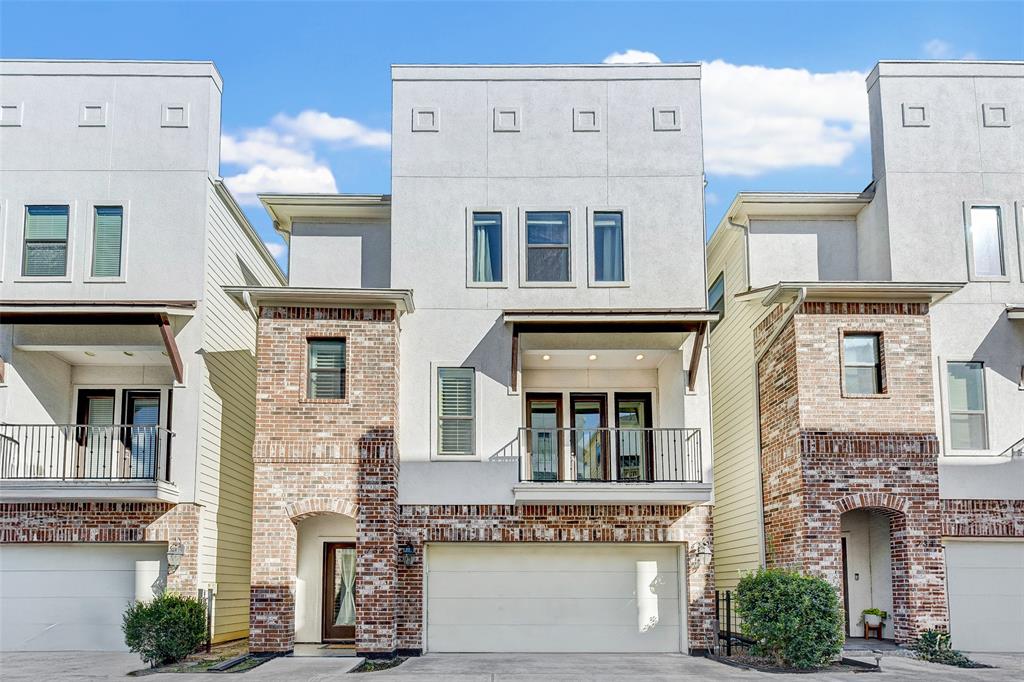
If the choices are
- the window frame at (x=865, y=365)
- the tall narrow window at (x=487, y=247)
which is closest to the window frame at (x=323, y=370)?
the tall narrow window at (x=487, y=247)

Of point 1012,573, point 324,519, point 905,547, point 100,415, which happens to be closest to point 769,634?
point 905,547

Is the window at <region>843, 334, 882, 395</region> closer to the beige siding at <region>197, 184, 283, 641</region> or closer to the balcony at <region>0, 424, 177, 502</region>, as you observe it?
the beige siding at <region>197, 184, 283, 641</region>

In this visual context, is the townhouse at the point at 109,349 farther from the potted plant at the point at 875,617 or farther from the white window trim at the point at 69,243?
the potted plant at the point at 875,617

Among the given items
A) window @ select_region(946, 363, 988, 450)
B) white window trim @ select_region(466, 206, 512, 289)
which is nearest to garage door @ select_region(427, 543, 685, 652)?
white window trim @ select_region(466, 206, 512, 289)

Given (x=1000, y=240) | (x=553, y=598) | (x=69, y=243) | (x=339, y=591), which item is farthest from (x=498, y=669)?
(x=1000, y=240)

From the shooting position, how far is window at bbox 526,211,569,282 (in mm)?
19297

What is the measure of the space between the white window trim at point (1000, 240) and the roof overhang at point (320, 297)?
10391 millimetres

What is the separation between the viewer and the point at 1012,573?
60.0 ft

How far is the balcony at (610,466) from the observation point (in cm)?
1759

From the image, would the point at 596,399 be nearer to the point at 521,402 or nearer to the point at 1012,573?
the point at 521,402

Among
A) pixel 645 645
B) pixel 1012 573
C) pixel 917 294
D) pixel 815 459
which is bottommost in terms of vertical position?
pixel 645 645

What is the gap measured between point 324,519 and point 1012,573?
1233 cm

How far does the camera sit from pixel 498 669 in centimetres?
1570

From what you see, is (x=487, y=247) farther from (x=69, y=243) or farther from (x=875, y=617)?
(x=875, y=617)
